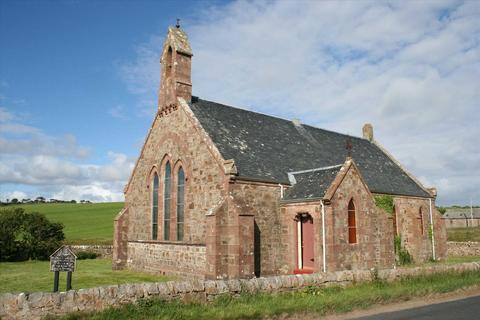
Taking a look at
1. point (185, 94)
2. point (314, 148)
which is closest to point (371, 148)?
point (314, 148)

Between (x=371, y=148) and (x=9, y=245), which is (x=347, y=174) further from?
(x=9, y=245)

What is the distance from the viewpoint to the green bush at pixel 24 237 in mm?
33406

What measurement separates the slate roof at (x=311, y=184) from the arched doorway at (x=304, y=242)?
1.06 m

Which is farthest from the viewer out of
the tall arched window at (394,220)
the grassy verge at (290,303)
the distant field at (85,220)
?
the distant field at (85,220)

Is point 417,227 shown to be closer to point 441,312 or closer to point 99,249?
point 441,312

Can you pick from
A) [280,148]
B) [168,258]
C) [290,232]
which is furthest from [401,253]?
[168,258]

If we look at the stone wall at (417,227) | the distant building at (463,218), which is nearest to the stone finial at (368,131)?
the stone wall at (417,227)

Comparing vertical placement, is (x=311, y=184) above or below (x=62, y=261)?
above

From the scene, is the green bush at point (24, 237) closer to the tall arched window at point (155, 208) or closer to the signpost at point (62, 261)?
the tall arched window at point (155, 208)

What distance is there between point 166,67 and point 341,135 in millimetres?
15762

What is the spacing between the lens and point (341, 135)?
112 feet

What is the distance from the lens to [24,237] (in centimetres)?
3416

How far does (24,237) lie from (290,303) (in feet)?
96.0

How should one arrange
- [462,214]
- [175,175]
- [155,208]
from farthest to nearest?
[462,214]
[155,208]
[175,175]
